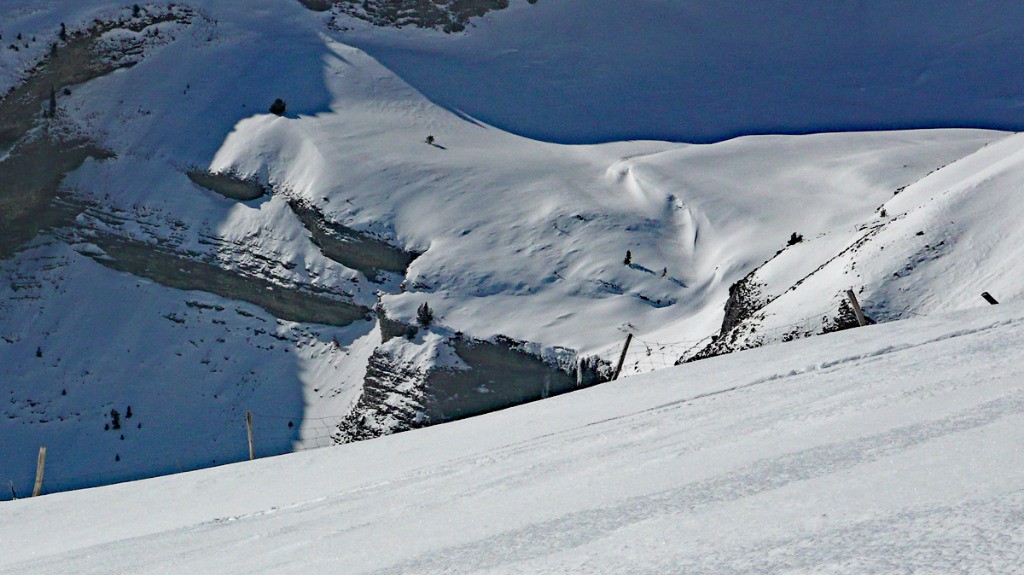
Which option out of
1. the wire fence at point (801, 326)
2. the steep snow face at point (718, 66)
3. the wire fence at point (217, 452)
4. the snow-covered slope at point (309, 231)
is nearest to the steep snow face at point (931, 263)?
the wire fence at point (801, 326)

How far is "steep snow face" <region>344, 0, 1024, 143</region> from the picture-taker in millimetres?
61344

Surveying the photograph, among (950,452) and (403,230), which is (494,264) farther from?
(950,452)

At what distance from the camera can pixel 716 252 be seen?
43.1 metres

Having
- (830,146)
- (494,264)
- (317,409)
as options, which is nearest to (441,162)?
(494,264)

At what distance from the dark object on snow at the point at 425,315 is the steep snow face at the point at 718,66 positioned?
1808 centimetres

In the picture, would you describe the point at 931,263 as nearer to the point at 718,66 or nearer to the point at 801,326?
the point at 801,326

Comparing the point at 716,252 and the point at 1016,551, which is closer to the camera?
the point at 1016,551

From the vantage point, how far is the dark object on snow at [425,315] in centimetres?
4312

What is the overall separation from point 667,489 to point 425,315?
37.2 m

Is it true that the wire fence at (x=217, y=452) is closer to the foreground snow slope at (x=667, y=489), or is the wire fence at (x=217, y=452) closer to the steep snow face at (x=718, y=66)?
the steep snow face at (x=718, y=66)

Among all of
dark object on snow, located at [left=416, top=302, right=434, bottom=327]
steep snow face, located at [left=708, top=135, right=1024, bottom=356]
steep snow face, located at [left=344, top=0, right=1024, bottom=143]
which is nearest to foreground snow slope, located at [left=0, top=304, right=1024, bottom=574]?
steep snow face, located at [left=708, top=135, right=1024, bottom=356]

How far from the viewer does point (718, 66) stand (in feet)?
224

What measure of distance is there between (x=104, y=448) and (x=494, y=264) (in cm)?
1761

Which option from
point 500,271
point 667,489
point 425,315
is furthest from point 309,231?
point 667,489
